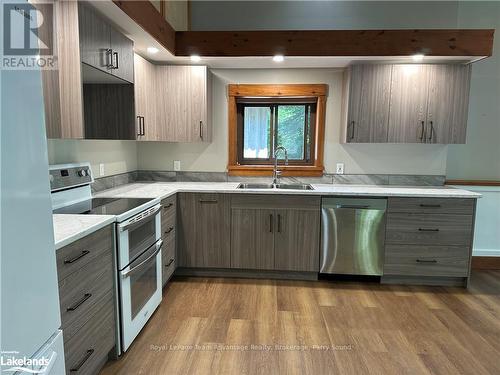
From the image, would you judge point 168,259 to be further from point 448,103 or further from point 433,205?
point 448,103

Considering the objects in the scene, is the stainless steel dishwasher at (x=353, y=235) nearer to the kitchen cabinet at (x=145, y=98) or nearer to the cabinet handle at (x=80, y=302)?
the kitchen cabinet at (x=145, y=98)

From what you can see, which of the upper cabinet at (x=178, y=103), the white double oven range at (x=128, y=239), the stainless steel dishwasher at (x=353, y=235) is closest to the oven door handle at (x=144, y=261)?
the white double oven range at (x=128, y=239)

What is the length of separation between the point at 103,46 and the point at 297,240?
7.16ft

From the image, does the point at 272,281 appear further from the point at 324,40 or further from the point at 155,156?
the point at 324,40

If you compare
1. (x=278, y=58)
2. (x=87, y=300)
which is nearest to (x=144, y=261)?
(x=87, y=300)

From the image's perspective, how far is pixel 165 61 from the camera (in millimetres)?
3035

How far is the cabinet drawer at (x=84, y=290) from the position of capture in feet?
4.52

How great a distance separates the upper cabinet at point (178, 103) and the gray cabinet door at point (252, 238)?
0.89 metres

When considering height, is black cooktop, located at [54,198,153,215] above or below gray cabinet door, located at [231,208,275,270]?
above

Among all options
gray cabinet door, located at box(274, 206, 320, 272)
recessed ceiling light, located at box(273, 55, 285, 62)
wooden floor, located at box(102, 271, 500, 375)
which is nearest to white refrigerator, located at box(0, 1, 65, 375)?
wooden floor, located at box(102, 271, 500, 375)

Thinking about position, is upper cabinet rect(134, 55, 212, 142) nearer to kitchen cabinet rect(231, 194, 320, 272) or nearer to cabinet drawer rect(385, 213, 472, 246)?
kitchen cabinet rect(231, 194, 320, 272)

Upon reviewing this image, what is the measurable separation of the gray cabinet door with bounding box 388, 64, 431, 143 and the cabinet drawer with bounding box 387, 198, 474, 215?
596 millimetres

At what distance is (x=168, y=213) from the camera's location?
8.91 feet

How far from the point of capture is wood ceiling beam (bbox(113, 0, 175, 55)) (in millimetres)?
2008
